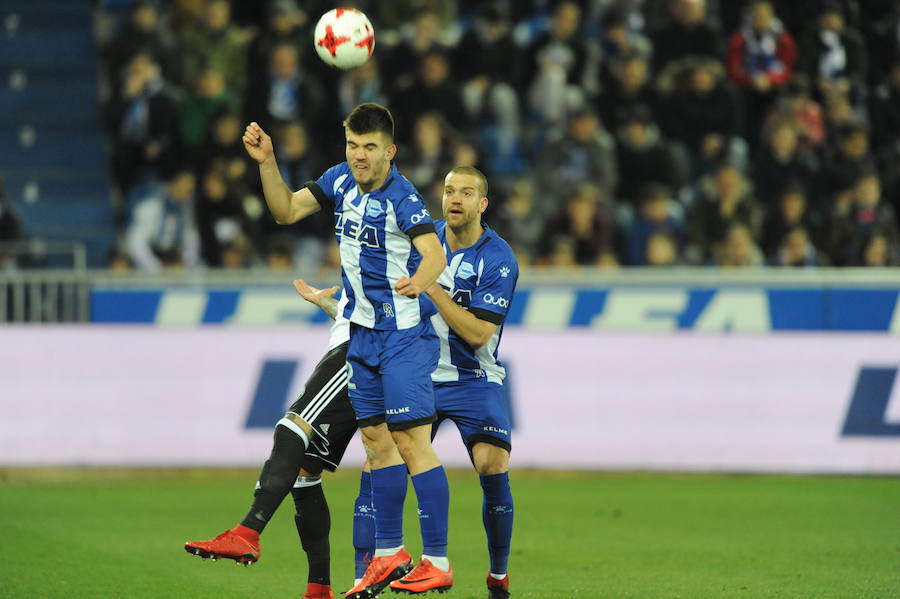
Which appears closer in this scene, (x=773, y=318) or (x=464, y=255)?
(x=464, y=255)

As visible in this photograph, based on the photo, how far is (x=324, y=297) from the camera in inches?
292

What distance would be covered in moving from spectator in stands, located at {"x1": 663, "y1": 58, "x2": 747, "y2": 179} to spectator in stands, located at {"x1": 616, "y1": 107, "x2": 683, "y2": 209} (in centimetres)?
54

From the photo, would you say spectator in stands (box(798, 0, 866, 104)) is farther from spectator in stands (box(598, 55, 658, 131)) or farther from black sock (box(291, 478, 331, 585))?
black sock (box(291, 478, 331, 585))

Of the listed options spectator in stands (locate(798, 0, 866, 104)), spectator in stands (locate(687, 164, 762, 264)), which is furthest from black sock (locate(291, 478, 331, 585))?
spectator in stands (locate(798, 0, 866, 104))

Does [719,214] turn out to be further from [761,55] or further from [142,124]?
[142,124]

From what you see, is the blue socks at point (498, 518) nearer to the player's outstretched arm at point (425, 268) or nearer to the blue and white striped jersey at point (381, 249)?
the blue and white striped jersey at point (381, 249)

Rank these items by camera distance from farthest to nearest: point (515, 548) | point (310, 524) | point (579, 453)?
point (579, 453), point (515, 548), point (310, 524)

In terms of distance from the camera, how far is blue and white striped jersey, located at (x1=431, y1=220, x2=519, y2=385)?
24.1 feet

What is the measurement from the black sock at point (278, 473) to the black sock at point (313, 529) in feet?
0.89

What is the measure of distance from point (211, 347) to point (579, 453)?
3397mm

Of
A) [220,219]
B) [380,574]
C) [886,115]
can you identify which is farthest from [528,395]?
[886,115]

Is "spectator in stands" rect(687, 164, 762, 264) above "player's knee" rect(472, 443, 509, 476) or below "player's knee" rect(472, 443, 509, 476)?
above

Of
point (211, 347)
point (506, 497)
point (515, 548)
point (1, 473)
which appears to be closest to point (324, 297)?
point (506, 497)

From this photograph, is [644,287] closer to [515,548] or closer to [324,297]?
[515,548]
